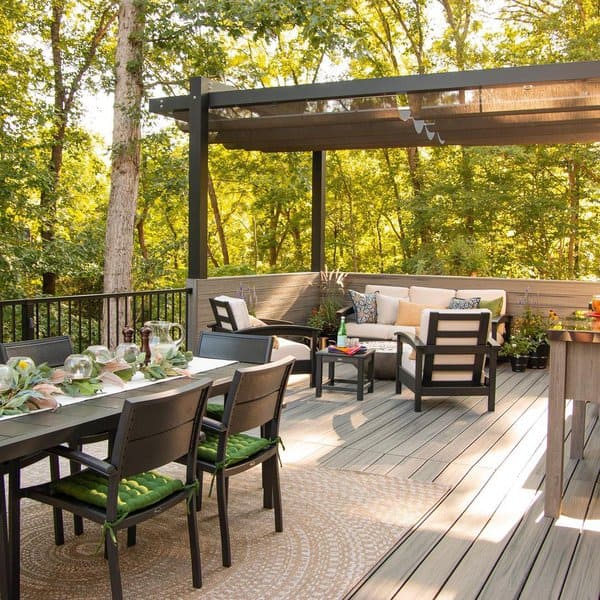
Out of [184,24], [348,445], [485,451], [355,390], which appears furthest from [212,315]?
[184,24]

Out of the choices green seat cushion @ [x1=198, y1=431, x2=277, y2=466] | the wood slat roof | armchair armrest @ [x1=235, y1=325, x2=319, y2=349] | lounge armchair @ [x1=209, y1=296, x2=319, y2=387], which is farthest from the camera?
armchair armrest @ [x1=235, y1=325, x2=319, y2=349]

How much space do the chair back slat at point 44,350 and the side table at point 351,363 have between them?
3120 mm

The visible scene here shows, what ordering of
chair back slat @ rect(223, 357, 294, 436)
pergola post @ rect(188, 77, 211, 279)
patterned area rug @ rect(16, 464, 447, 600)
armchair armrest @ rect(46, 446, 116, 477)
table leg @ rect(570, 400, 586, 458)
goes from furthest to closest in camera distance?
pergola post @ rect(188, 77, 211, 279) → table leg @ rect(570, 400, 586, 458) → chair back slat @ rect(223, 357, 294, 436) → patterned area rug @ rect(16, 464, 447, 600) → armchair armrest @ rect(46, 446, 116, 477)

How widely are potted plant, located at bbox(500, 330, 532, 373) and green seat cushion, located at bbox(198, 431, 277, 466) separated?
555 centimetres

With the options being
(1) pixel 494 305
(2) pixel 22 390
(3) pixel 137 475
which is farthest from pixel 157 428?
(1) pixel 494 305

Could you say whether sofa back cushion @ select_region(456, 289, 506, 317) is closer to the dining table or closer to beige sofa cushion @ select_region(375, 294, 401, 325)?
beige sofa cushion @ select_region(375, 294, 401, 325)

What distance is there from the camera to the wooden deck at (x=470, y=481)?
3.13 metres

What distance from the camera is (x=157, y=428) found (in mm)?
2775

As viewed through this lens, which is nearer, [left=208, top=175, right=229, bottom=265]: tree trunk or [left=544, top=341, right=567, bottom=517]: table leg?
[left=544, top=341, right=567, bottom=517]: table leg

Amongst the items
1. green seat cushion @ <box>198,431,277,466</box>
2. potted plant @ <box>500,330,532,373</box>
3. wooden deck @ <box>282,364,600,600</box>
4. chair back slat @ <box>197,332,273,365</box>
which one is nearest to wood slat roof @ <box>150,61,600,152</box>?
potted plant @ <box>500,330,532,373</box>

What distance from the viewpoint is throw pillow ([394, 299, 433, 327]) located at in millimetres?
8961

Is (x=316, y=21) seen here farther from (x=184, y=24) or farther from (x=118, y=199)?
(x=118, y=199)

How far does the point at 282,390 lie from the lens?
3.59 m

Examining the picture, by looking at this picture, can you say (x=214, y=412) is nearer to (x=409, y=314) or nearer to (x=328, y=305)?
(x=409, y=314)
